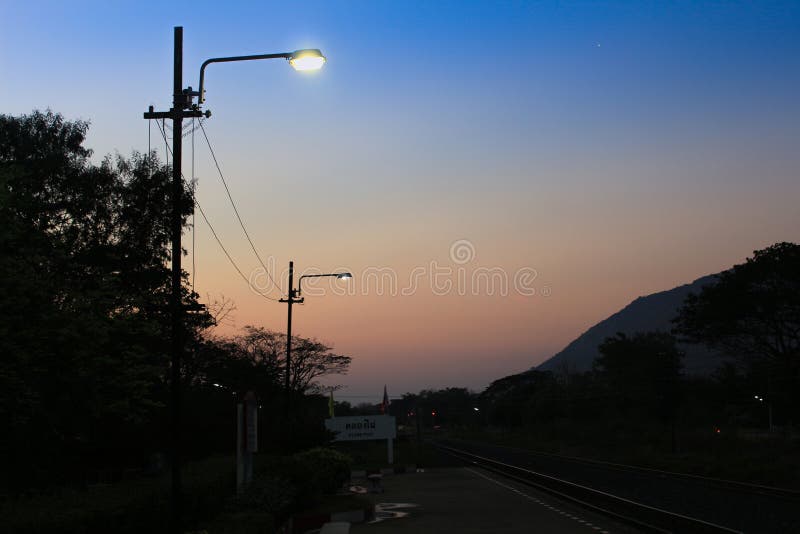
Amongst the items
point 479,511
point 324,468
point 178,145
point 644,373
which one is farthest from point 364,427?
point 644,373

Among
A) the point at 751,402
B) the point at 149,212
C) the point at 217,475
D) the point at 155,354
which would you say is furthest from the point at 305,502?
the point at 751,402

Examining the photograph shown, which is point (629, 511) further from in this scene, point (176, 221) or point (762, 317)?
point (762, 317)

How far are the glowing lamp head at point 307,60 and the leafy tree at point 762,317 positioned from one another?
185 ft

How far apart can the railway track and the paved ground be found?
2.25 ft

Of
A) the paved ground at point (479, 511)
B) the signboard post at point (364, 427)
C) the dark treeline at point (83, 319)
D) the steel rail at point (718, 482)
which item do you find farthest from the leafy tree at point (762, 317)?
the dark treeline at point (83, 319)

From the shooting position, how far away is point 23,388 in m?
22.6

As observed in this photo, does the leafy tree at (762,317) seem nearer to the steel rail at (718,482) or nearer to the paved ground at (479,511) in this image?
the steel rail at (718,482)

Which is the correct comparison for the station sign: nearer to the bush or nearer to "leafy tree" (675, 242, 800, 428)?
the bush

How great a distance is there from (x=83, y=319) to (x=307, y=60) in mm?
14606

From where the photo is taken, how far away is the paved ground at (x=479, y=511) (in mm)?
19891

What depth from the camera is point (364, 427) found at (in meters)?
52.8

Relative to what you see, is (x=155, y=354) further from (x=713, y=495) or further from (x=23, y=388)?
(x=713, y=495)

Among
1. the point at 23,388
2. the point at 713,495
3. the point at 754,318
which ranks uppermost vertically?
the point at 754,318

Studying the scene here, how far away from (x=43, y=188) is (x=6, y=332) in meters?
14.8
